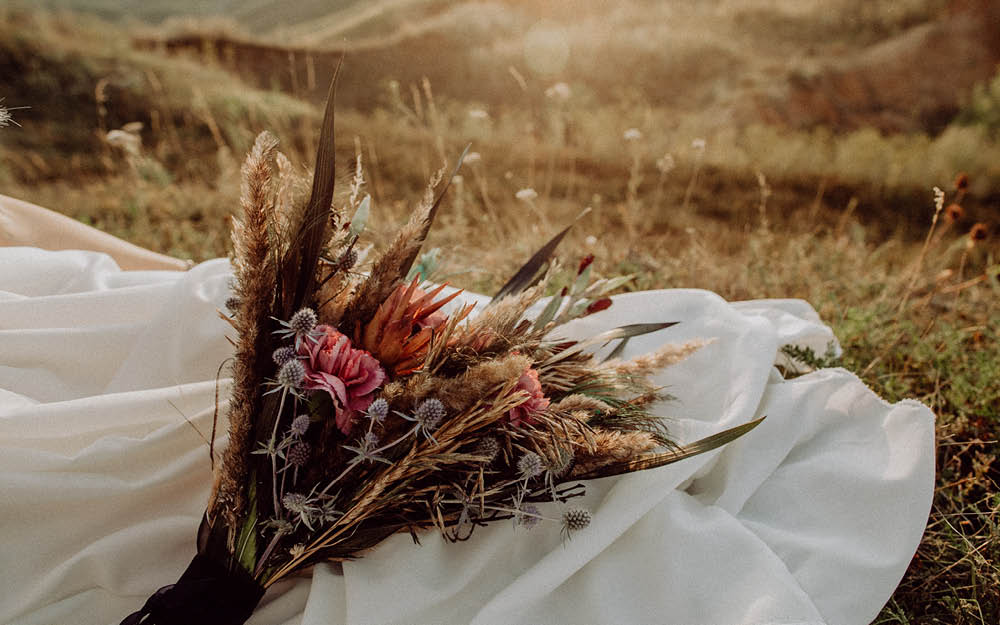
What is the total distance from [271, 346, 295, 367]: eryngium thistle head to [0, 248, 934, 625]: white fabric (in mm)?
496

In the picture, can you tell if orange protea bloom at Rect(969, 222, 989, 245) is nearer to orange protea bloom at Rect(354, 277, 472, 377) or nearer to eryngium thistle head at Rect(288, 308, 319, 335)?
orange protea bloom at Rect(354, 277, 472, 377)

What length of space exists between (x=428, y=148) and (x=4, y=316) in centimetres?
587

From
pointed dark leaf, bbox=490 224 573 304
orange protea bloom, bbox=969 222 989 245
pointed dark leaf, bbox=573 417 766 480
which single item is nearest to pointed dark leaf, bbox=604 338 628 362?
pointed dark leaf, bbox=490 224 573 304

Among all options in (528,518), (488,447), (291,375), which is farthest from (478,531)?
(291,375)

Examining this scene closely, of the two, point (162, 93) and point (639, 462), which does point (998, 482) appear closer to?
point (639, 462)

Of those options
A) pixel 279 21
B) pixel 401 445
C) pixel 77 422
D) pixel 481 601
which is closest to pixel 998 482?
pixel 481 601

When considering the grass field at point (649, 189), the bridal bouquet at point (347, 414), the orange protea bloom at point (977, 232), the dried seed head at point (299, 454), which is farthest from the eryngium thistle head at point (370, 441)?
the orange protea bloom at point (977, 232)

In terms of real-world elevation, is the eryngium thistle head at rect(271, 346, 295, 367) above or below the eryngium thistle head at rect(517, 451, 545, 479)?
above

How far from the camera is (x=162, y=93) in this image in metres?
7.73

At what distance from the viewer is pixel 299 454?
3.71 ft

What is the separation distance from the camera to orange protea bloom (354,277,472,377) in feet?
3.81

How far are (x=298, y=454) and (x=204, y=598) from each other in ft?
1.08

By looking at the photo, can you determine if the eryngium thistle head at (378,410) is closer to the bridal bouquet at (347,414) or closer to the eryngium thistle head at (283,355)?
the bridal bouquet at (347,414)

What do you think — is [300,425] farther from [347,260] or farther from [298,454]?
[347,260]
